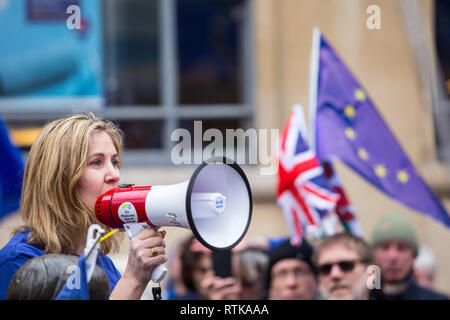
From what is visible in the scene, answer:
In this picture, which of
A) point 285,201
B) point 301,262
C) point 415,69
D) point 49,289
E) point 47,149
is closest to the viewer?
point 49,289

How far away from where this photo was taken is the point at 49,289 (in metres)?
1.86

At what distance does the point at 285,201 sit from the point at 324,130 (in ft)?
1.85

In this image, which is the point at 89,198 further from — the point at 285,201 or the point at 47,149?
the point at 285,201

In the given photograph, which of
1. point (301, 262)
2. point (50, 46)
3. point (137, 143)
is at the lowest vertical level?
point (301, 262)

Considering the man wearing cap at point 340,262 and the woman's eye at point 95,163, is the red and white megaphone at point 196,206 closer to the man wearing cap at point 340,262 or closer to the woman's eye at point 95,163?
the woman's eye at point 95,163

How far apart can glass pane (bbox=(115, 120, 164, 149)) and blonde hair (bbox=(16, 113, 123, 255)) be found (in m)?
4.85

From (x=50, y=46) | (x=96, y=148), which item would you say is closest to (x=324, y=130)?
(x=96, y=148)

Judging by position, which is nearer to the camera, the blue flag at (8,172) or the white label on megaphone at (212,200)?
the white label on megaphone at (212,200)

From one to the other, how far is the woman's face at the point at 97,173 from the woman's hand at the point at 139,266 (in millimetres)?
230

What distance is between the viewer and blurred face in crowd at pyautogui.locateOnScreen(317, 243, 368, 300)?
11.8ft

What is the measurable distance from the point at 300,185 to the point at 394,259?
0.75 meters

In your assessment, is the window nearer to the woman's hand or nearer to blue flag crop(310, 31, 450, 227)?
blue flag crop(310, 31, 450, 227)

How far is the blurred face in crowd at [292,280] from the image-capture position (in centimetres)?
402

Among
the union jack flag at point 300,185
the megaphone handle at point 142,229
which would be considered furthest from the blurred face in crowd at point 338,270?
the megaphone handle at point 142,229
